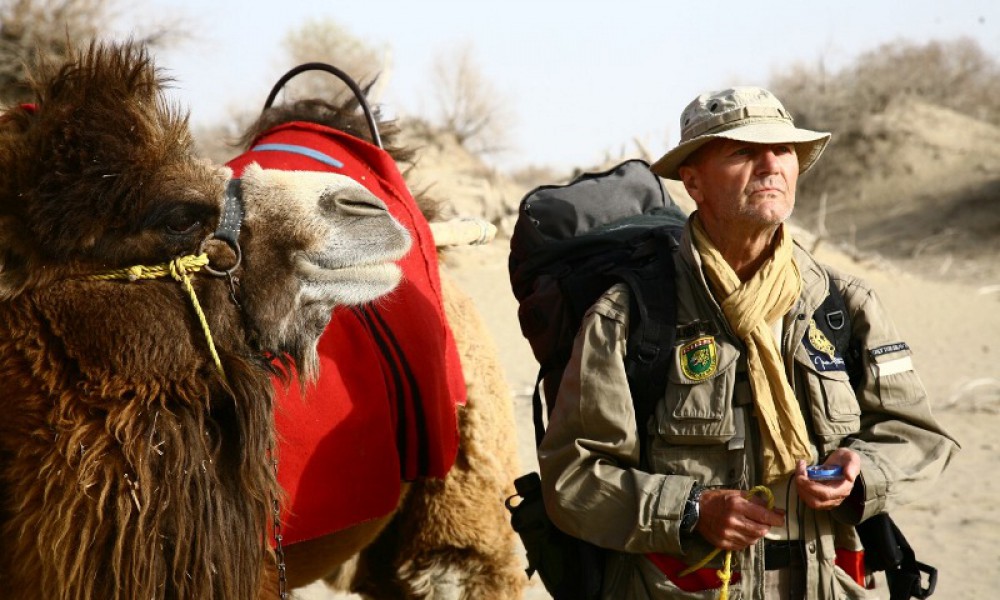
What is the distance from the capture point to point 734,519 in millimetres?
2295

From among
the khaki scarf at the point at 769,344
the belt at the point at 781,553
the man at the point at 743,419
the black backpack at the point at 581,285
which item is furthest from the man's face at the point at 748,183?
the belt at the point at 781,553

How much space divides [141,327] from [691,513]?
4.24 feet

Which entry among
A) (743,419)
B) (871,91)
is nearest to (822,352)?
(743,419)

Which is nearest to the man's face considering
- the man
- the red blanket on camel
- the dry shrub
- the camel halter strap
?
the man

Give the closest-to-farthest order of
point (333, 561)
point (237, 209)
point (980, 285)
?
point (237, 209) < point (333, 561) < point (980, 285)

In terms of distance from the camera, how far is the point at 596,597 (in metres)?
2.59

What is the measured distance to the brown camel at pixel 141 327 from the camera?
2158mm

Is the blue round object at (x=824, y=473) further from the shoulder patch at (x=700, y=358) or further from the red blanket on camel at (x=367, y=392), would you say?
the red blanket on camel at (x=367, y=392)

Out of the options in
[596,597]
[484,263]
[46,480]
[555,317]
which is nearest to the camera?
[46,480]

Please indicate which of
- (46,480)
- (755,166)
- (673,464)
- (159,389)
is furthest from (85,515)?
(755,166)

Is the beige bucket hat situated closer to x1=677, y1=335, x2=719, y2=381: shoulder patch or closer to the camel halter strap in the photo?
x1=677, y1=335, x2=719, y2=381: shoulder patch

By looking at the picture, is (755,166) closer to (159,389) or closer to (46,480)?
(159,389)

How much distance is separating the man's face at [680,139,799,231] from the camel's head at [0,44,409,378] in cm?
80

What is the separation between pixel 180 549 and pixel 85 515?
21 centimetres
